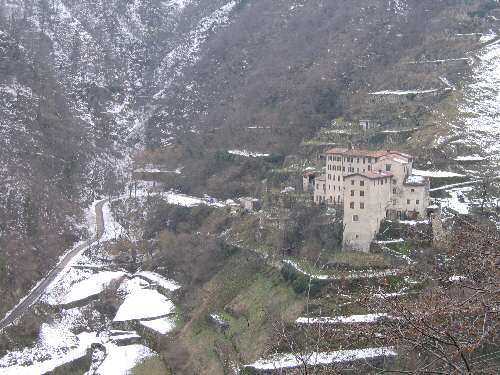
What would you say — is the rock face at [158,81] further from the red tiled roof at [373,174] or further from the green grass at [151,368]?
the red tiled roof at [373,174]

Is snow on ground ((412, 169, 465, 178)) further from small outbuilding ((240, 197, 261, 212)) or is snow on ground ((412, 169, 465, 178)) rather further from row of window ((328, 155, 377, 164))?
small outbuilding ((240, 197, 261, 212))

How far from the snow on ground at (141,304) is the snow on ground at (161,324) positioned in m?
Answer: 0.79

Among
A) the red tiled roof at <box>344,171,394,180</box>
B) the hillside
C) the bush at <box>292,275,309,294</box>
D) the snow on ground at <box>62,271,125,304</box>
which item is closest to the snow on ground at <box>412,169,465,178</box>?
the hillside

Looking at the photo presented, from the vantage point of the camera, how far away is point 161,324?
4719 cm

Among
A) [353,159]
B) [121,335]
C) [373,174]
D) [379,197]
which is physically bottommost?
[121,335]

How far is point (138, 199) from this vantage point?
80562 millimetres

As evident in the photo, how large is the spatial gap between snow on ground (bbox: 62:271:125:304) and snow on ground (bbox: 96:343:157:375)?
9.10 meters

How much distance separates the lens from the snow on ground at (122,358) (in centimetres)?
4119

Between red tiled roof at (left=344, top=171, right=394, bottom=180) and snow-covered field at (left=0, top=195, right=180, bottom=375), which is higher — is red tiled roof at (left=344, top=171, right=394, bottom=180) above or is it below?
above

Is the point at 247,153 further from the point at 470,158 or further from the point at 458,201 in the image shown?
the point at 458,201

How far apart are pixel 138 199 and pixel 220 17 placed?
69724mm

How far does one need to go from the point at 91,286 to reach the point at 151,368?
51.7 ft

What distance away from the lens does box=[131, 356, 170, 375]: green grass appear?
41031mm

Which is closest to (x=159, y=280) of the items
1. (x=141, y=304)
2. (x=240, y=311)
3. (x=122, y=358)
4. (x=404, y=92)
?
(x=141, y=304)
